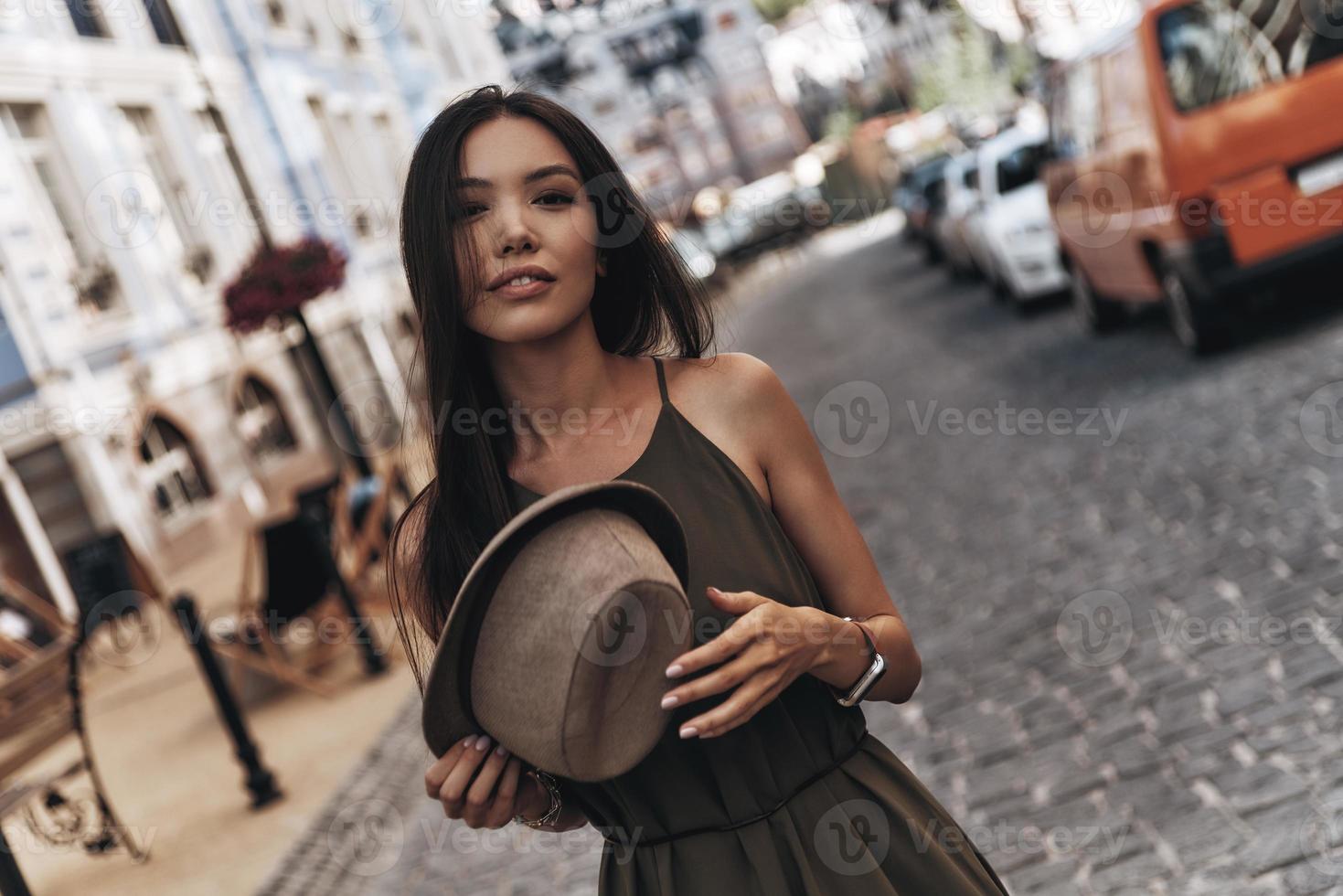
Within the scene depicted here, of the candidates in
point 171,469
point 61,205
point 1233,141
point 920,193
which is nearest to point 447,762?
point 1233,141

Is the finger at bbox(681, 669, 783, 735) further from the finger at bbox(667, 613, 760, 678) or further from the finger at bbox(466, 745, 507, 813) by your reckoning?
the finger at bbox(466, 745, 507, 813)

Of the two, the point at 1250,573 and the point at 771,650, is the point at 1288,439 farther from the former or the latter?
the point at 771,650

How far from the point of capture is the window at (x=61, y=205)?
49.7 ft

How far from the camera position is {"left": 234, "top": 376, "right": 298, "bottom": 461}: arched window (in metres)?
18.4

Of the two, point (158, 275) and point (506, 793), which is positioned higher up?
point (158, 275)

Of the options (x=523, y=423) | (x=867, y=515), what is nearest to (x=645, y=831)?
(x=523, y=423)

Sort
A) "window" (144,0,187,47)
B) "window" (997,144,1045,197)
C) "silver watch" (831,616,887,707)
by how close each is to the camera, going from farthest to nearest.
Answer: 1. "window" (144,0,187,47)
2. "window" (997,144,1045,197)
3. "silver watch" (831,616,887,707)

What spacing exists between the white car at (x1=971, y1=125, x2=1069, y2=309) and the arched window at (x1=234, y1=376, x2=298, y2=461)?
30.3 ft

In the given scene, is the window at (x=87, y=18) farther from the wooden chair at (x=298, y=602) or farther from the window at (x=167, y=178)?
the wooden chair at (x=298, y=602)

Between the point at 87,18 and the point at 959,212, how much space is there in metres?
10.5

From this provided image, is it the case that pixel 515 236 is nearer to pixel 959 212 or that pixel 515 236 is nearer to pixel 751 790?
pixel 751 790

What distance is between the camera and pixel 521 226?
1733 millimetres

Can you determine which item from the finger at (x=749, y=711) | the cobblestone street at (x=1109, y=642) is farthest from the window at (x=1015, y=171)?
the finger at (x=749, y=711)

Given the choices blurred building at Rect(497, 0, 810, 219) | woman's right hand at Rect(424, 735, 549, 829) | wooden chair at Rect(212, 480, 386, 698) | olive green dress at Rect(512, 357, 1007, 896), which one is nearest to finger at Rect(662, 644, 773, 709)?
olive green dress at Rect(512, 357, 1007, 896)
